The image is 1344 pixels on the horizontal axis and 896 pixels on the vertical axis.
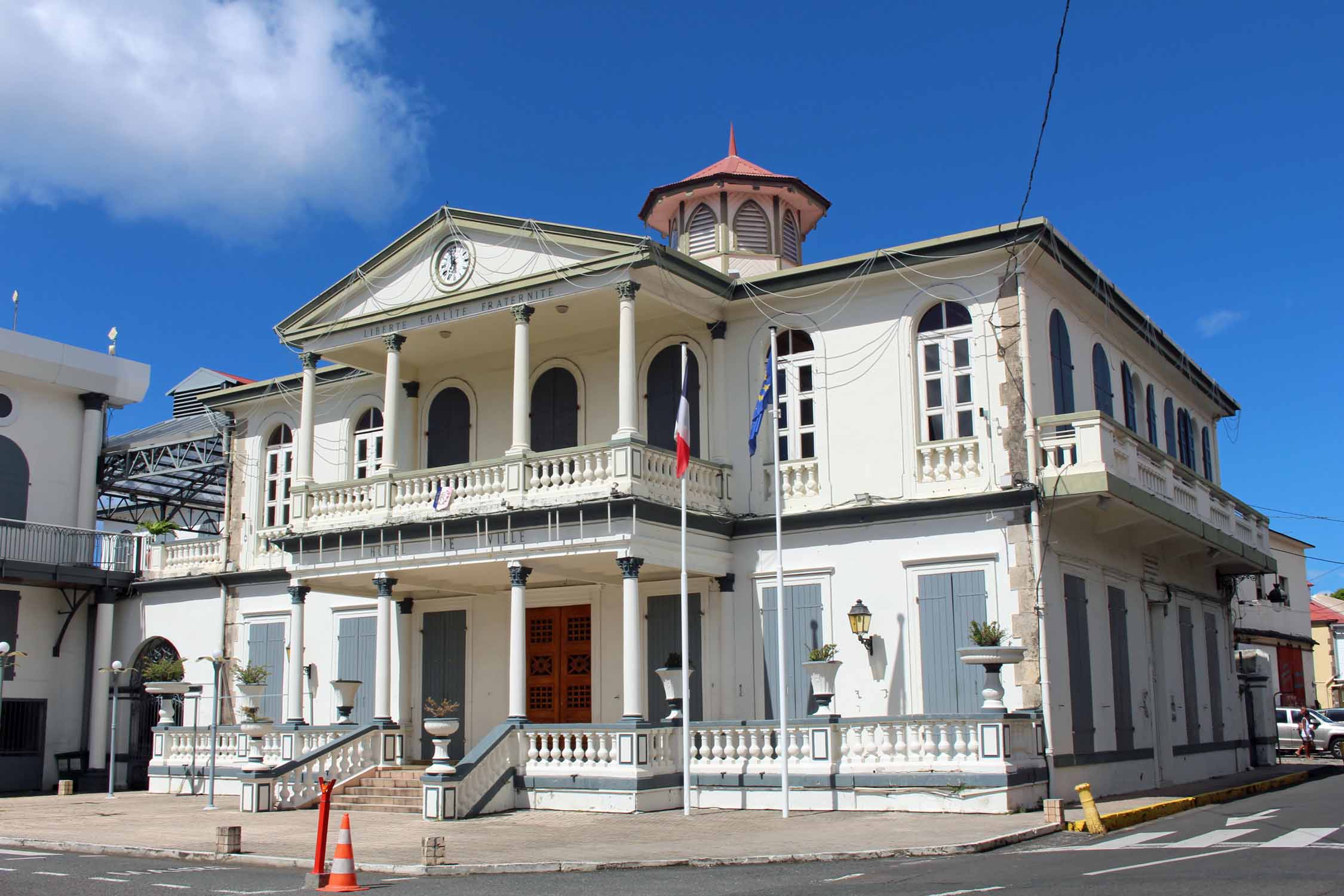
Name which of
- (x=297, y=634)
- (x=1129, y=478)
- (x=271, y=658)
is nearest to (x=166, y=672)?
(x=271, y=658)

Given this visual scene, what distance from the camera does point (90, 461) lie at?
2953cm

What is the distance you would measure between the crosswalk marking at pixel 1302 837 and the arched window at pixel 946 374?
23.3 ft

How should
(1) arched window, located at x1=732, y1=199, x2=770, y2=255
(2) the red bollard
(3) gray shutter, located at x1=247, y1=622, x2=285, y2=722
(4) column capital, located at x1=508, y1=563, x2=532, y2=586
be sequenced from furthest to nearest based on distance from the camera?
(3) gray shutter, located at x1=247, y1=622, x2=285, y2=722 → (1) arched window, located at x1=732, y1=199, x2=770, y2=255 → (4) column capital, located at x1=508, y1=563, x2=532, y2=586 → (2) the red bollard

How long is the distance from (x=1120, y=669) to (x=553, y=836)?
9.99m

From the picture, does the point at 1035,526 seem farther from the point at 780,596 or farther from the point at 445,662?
the point at 445,662

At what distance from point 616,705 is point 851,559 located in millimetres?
4827

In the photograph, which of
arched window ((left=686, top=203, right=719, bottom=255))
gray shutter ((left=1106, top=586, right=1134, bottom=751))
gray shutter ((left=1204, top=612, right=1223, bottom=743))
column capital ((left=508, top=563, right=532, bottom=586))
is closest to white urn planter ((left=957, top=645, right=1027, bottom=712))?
gray shutter ((left=1106, top=586, right=1134, bottom=751))

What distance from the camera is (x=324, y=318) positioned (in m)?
23.4

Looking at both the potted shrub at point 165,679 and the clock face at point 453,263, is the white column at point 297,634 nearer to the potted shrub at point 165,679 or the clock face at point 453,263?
the potted shrub at point 165,679

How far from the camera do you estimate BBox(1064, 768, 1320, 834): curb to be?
15508 millimetres

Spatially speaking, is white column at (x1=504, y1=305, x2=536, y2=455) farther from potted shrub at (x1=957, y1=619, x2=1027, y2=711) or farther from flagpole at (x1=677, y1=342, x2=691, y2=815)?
potted shrub at (x1=957, y1=619, x2=1027, y2=711)

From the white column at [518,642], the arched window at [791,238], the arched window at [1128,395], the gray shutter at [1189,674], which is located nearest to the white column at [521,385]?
the white column at [518,642]

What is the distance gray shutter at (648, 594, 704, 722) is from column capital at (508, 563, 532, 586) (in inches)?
108

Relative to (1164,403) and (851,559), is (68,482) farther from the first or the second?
(1164,403)
